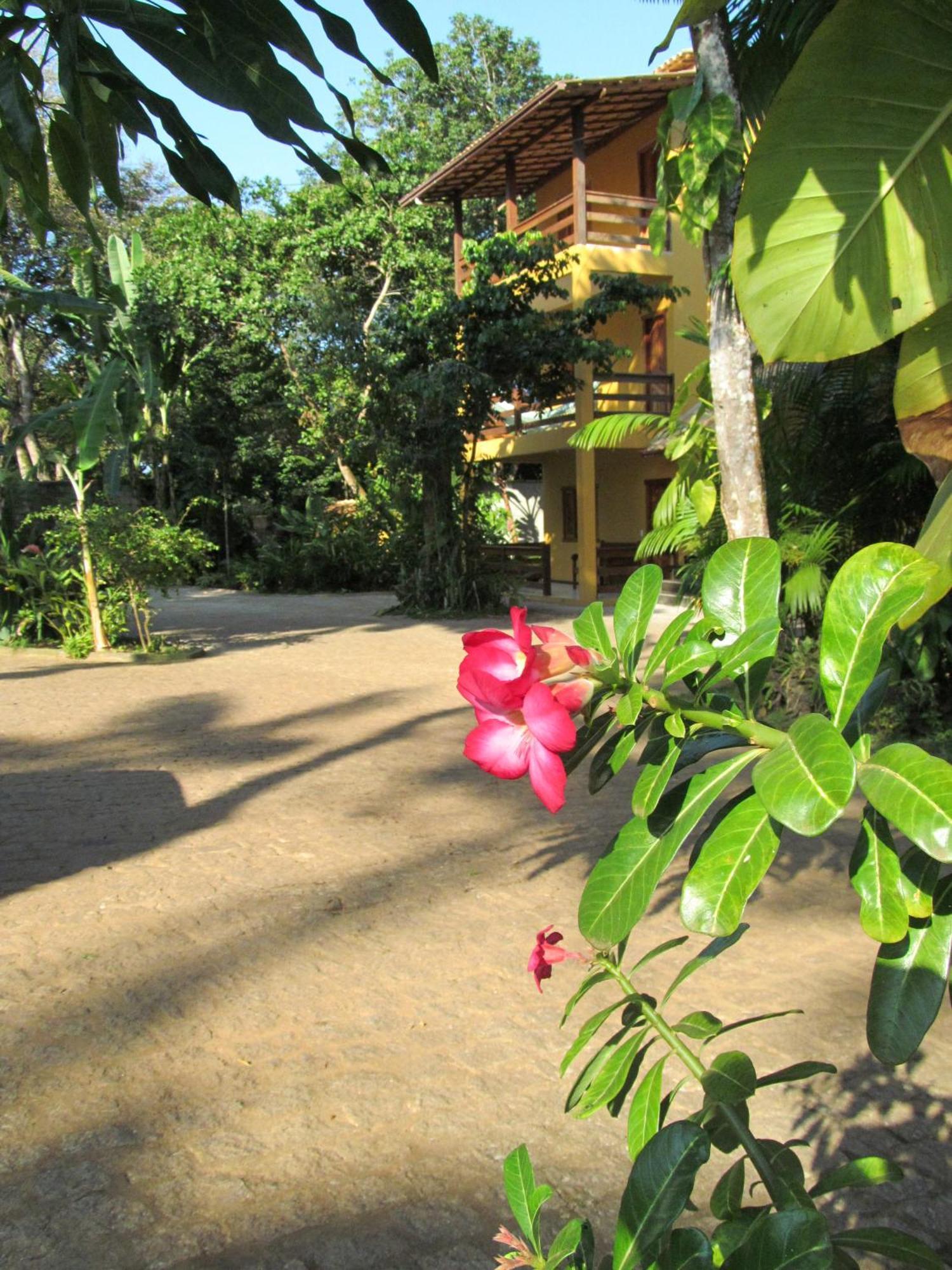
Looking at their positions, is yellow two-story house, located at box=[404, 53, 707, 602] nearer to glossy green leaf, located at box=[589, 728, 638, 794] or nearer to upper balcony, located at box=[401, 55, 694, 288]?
upper balcony, located at box=[401, 55, 694, 288]

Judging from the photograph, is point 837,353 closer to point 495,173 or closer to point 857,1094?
point 857,1094

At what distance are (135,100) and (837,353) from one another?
152 cm

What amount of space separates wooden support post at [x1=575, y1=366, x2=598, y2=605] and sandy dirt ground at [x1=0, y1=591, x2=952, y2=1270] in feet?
36.0

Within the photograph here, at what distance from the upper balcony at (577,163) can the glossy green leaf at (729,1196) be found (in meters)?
15.8

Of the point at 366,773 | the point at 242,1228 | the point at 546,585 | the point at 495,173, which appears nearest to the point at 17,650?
the point at 366,773

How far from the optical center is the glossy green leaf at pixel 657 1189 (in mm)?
881

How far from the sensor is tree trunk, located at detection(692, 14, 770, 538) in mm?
6336

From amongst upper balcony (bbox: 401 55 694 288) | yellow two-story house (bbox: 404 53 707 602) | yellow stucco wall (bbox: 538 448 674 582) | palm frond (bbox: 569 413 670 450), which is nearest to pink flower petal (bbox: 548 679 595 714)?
palm frond (bbox: 569 413 670 450)

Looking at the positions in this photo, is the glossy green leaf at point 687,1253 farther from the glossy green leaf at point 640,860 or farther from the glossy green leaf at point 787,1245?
the glossy green leaf at point 640,860

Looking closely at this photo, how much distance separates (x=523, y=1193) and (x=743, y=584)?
634mm

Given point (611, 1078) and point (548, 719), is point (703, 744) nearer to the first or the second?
point (548, 719)

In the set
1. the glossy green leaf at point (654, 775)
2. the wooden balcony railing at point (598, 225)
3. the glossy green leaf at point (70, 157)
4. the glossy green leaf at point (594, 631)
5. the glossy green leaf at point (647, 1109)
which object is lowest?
the glossy green leaf at point (647, 1109)

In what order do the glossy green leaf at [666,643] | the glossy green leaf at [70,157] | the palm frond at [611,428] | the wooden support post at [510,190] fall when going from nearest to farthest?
the glossy green leaf at [666,643], the glossy green leaf at [70,157], the palm frond at [611,428], the wooden support post at [510,190]

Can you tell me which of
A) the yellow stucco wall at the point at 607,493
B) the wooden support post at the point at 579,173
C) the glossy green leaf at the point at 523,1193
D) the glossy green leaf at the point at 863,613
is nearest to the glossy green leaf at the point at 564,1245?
the glossy green leaf at the point at 523,1193
